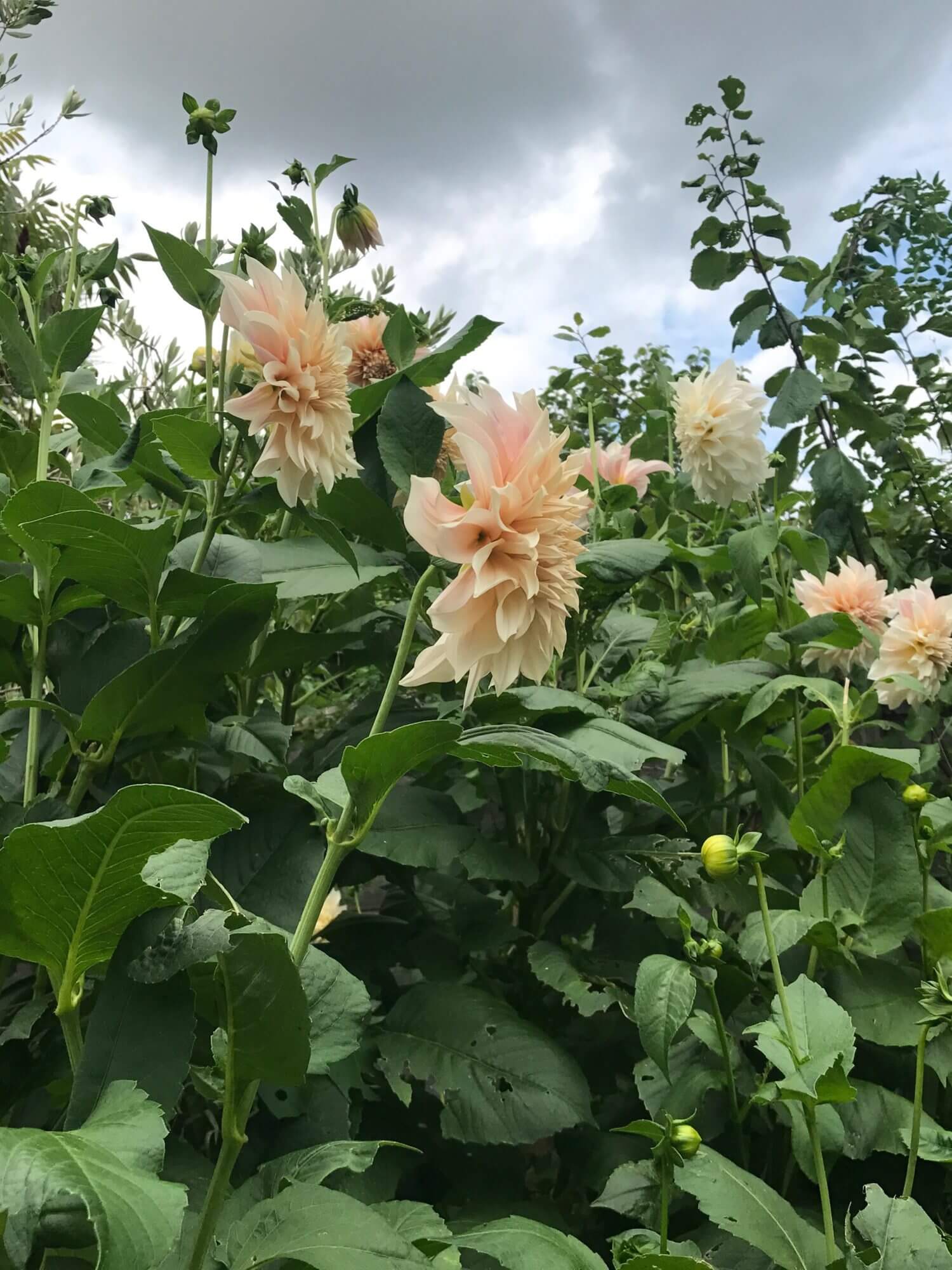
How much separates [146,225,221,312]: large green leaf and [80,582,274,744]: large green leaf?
21cm

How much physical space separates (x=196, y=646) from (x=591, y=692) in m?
0.35

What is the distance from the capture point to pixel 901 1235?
0.45 m

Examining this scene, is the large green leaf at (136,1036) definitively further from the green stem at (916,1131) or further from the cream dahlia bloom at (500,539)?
the green stem at (916,1131)

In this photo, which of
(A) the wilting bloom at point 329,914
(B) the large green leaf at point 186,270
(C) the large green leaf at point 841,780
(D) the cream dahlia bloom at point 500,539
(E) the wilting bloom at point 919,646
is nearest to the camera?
(D) the cream dahlia bloom at point 500,539

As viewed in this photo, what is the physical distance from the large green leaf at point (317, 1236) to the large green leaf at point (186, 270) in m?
0.53

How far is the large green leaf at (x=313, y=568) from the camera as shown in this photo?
2.07 feet

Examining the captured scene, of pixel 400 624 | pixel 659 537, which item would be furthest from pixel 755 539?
pixel 400 624

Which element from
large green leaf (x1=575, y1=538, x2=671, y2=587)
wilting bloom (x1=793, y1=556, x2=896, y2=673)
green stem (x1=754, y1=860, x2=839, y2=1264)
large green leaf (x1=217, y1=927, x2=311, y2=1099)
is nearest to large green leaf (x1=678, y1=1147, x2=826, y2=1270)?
green stem (x1=754, y1=860, x2=839, y2=1264)

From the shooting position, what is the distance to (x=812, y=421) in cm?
147

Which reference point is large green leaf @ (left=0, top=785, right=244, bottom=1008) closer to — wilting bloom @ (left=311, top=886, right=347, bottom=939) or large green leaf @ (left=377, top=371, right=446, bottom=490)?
large green leaf @ (left=377, top=371, right=446, bottom=490)

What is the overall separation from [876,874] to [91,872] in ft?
1.94

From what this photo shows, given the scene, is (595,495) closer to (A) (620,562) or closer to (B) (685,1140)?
(A) (620,562)

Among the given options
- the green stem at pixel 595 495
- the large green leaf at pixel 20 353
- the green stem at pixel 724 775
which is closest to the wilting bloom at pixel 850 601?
the green stem at pixel 724 775

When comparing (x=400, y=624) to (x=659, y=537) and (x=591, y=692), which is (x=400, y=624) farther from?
(x=659, y=537)
